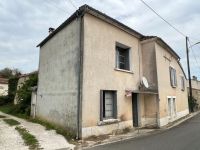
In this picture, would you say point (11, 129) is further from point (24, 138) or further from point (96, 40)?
point (96, 40)

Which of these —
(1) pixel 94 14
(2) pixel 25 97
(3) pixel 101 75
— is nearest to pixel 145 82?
(3) pixel 101 75

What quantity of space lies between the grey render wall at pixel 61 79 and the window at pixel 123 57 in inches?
135

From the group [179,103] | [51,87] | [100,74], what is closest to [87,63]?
[100,74]

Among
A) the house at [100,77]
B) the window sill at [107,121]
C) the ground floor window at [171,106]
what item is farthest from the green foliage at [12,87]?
the ground floor window at [171,106]

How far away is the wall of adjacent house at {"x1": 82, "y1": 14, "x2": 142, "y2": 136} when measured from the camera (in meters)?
9.94

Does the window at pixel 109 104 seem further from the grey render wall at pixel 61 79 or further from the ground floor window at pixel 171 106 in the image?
the ground floor window at pixel 171 106

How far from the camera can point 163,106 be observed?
14.7 meters

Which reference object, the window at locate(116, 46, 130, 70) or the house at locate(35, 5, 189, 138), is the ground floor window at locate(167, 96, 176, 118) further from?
the window at locate(116, 46, 130, 70)

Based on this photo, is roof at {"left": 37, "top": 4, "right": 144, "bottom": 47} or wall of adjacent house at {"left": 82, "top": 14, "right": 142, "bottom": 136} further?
roof at {"left": 37, "top": 4, "right": 144, "bottom": 47}

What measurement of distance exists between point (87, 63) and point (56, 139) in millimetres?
3741

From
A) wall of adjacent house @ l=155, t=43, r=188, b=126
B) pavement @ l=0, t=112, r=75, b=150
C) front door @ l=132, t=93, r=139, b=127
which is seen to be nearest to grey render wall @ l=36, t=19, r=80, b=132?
pavement @ l=0, t=112, r=75, b=150

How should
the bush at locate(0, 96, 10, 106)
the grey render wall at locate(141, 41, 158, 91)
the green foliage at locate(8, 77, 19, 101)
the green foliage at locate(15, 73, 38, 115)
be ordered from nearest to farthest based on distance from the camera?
the grey render wall at locate(141, 41, 158, 91) → the green foliage at locate(15, 73, 38, 115) → the bush at locate(0, 96, 10, 106) → the green foliage at locate(8, 77, 19, 101)

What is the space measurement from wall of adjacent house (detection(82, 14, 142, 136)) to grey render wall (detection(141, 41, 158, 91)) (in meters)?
1.46

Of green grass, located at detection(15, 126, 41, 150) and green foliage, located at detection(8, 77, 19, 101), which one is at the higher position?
green foliage, located at detection(8, 77, 19, 101)
